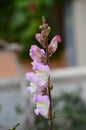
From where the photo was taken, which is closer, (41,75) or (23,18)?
(41,75)

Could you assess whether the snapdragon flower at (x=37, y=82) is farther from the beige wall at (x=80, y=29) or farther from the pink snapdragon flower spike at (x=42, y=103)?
the beige wall at (x=80, y=29)

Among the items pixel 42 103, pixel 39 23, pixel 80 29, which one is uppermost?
pixel 39 23

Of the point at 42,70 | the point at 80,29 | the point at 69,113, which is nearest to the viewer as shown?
the point at 42,70

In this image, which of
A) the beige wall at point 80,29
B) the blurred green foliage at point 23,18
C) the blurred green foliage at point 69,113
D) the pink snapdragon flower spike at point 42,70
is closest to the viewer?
the pink snapdragon flower spike at point 42,70

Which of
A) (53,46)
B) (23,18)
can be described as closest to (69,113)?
(53,46)

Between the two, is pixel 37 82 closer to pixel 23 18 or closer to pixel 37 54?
pixel 37 54

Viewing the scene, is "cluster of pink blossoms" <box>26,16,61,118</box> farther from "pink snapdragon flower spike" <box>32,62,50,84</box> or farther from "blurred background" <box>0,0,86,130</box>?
"blurred background" <box>0,0,86,130</box>

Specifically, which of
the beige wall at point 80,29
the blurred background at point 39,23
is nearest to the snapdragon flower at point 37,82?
the blurred background at point 39,23
